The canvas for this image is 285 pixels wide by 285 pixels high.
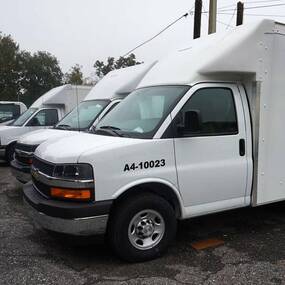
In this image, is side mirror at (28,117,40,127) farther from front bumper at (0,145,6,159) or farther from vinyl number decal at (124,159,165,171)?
vinyl number decal at (124,159,165,171)

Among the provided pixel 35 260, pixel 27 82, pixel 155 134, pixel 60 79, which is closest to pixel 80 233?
pixel 35 260

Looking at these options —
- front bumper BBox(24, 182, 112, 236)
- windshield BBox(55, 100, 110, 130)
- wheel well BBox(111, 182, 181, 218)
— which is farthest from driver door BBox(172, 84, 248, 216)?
windshield BBox(55, 100, 110, 130)

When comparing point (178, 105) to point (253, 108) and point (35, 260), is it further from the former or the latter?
point (35, 260)

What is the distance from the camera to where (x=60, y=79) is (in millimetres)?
49594

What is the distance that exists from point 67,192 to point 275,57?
3.16m

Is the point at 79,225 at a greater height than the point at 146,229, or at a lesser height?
greater

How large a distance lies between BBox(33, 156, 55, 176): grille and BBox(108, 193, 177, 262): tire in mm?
827

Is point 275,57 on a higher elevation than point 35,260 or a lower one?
higher

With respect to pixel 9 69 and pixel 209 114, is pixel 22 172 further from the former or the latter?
pixel 9 69

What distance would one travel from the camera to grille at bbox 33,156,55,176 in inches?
184

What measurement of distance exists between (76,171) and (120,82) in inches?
235

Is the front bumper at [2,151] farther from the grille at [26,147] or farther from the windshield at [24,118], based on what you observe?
the grille at [26,147]

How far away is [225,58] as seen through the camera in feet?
17.1

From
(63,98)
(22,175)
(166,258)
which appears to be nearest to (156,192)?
(166,258)
